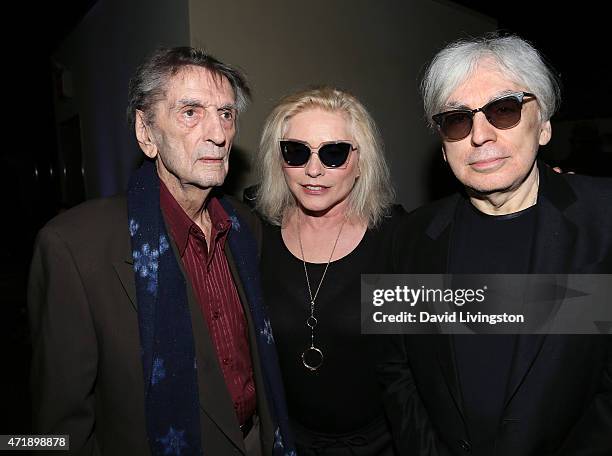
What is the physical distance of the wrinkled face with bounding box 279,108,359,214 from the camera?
7.41 ft

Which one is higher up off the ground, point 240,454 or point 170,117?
point 170,117

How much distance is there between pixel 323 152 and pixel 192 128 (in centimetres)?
67

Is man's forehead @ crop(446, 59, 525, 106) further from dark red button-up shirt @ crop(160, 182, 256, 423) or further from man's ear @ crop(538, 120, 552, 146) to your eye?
dark red button-up shirt @ crop(160, 182, 256, 423)

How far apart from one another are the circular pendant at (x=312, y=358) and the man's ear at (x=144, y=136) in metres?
1.21

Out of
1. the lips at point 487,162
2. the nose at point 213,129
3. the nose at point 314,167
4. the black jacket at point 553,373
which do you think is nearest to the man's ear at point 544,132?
the black jacket at point 553,373

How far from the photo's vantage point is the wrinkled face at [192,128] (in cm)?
194

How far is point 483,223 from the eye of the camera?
1.78m

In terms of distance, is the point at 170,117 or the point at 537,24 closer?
the point at 170,117

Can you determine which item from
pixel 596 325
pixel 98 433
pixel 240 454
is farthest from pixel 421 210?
pixel 98 433

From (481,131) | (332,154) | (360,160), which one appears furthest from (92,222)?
(481,131)

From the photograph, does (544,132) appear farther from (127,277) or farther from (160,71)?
(127,277)

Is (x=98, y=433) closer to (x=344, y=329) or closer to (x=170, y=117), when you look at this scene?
(x=344, y=329)

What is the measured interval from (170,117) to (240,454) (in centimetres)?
149

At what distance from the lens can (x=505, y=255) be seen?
168 cm
